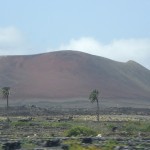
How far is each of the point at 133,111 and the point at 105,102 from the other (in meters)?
34.4

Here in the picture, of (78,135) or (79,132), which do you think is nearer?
(78,135)

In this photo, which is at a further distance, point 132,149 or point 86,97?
point 86,97

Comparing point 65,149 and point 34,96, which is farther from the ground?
point 34,96

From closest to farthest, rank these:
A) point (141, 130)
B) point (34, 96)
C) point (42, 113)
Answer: point (141, 130) → point (42, 113) → point (34, 96)

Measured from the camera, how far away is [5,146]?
41312 mm

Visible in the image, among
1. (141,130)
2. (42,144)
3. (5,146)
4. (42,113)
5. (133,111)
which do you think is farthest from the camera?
(133,111)

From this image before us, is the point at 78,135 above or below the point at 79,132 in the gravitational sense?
below

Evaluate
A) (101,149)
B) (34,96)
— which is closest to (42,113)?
(34,96)

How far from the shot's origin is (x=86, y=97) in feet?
652

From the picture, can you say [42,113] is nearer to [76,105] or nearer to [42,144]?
[76,105]

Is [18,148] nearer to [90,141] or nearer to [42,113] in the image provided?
[90,141]

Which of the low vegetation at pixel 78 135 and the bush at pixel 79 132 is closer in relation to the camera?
the low vegetation at pixel 78 135

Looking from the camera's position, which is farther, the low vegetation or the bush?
the bush

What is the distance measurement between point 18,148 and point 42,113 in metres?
99.3
